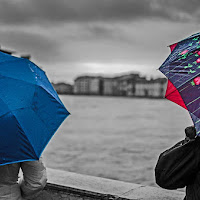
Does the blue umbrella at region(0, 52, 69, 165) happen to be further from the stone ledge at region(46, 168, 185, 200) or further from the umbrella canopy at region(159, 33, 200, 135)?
the stone ledge at region(46, 168, 185, 200)

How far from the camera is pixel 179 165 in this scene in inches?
72.8

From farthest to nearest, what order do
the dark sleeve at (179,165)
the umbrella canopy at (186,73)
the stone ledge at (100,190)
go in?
1. the stone ledge at (100,190)
2. the umbrella canopy at (186,73)
3. the dark sleeve at (179,165)

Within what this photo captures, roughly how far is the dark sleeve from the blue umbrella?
72 cm

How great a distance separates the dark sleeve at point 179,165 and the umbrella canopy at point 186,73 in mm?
129

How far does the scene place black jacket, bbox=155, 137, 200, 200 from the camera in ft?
6.01

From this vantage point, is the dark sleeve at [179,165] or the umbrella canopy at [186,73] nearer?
the dark sleeve at [179,165]

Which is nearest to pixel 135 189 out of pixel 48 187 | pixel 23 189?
pixel 48 187

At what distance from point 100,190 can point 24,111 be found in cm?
191

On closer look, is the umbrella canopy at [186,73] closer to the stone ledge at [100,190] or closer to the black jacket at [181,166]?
the black jacket at [181,166]

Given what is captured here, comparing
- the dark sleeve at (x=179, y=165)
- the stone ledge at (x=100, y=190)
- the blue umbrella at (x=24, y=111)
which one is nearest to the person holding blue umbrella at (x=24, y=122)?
the blue umbrella at (x=24, y=111)

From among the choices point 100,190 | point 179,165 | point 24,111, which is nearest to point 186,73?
point 179,165

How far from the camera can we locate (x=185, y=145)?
6.06 ft

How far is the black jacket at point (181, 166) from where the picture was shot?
6.01 feet

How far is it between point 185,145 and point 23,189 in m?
1.20
